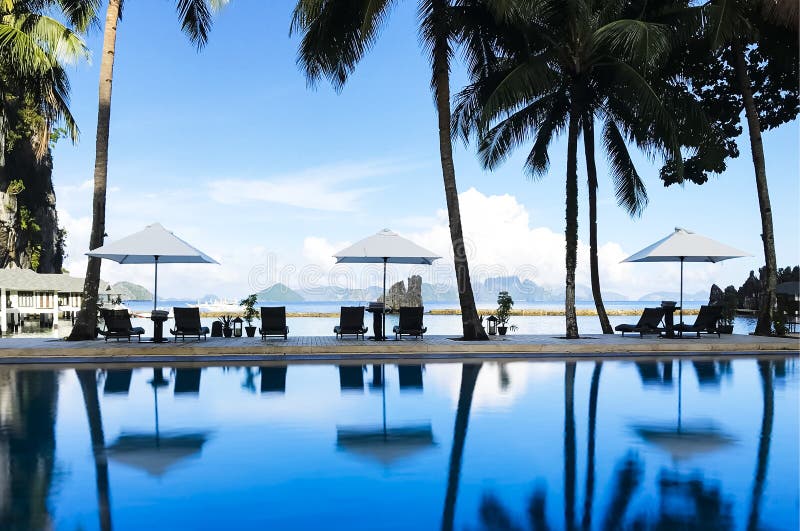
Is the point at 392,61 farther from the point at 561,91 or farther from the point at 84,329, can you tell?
the point at 84,329

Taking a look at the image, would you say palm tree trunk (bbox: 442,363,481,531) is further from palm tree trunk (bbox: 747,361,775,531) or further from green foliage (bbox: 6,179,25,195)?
green foliage (bbox: 6,179,25,195)

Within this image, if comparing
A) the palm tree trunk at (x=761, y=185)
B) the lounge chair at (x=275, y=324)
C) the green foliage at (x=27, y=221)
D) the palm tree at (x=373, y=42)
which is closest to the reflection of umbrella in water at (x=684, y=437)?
the palm tree at (x=373, y=42)

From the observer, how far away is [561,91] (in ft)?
54.3

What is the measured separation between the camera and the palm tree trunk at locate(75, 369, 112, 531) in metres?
4.42

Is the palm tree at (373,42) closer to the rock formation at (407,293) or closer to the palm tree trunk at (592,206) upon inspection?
the palm tree trunk at (592,206)

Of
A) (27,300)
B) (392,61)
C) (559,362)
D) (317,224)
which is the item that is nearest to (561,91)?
(559,362)

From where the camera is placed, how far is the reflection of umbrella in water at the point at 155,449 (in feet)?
18.5

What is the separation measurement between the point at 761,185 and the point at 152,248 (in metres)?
16.1

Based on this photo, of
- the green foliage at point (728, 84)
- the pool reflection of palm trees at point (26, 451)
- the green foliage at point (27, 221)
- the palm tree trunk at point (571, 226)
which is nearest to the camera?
the pool reflection of palm trees at point (26, 451)

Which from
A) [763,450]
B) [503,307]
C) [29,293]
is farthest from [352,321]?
[29,293]

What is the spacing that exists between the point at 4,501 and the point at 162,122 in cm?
3433

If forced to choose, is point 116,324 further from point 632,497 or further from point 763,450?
point 763,450

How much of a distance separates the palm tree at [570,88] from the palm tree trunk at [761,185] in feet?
7.42

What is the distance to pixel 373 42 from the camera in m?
14.7
